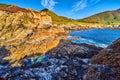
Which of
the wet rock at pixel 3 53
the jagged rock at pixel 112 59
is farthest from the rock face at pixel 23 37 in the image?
the jagged rock at pixel 112 59

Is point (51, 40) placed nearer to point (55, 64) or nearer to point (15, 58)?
point (15, 58)

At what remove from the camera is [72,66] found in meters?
23.2

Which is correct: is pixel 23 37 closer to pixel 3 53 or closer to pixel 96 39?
pixel 3 53

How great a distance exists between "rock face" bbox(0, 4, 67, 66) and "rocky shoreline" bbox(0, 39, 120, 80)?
186 centimetres

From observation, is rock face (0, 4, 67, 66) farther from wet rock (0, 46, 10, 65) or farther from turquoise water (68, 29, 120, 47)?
turquoise water (68, 29, 120, 47)

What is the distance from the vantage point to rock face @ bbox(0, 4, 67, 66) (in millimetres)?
29406

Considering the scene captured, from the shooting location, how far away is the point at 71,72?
22188 mm

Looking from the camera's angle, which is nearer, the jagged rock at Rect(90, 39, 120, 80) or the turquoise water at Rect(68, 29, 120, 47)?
the jagged rock at Rect(90, 39, 120, 80)

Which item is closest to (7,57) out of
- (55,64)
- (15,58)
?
(15,58)

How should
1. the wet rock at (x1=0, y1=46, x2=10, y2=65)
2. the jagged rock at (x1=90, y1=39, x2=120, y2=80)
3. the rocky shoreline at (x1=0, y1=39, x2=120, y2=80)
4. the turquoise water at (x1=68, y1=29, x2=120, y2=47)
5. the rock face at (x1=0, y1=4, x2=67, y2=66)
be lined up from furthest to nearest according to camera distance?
the turquoise water at (x1=68, y1=29, x2=120, y2=47)
the rock face at (x1=0, y1=4, x2=67, y2=66)
the wet rock at (x1=0, y1=46, x2=10, y2=65)
the rocky shoreline at (x1=0, y1=39, x2=120, y2=80)
the jagged rock at (x1=90, y1=39, x2=120, y2=80)

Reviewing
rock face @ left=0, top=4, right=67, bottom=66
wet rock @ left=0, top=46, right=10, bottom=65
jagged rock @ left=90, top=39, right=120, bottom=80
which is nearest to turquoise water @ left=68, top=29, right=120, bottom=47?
rock face @ left=0, top=4, right=67, bottom=66

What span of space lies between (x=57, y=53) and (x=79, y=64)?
4378 millimetres

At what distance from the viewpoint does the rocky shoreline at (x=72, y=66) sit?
1920cm

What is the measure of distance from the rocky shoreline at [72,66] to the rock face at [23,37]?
186 cm
